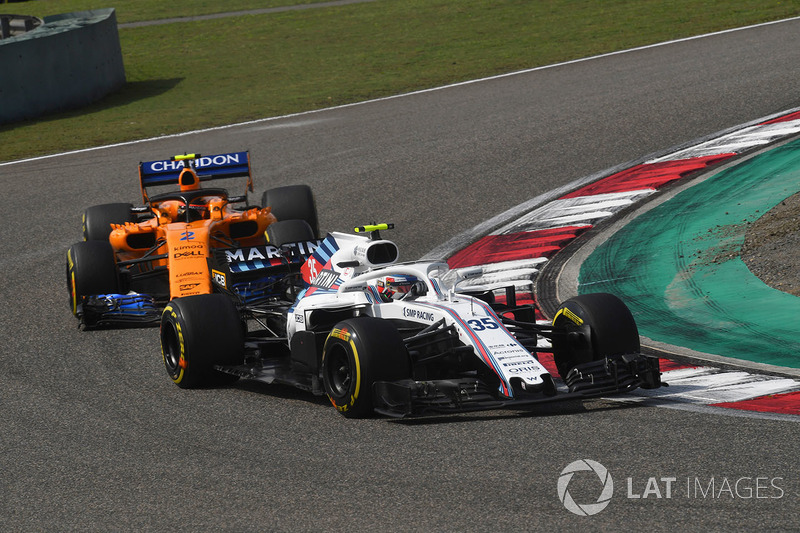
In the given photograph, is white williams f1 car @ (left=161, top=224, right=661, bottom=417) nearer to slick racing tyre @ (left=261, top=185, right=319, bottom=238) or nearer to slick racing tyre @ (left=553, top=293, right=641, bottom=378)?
slick racing tyre @ (left=553, top=293, right=641, bottom=378)

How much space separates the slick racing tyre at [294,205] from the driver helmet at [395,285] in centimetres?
455

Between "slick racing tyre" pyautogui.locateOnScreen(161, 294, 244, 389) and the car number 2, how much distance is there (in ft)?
6.52

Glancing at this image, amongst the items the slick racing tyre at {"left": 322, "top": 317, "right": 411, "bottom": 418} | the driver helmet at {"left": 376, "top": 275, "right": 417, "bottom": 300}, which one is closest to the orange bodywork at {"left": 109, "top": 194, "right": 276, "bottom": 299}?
the driver helmet at {"left": 376, "top": 275, "right": 417, "bottom": 300}

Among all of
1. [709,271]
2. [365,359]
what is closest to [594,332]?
[365,359]

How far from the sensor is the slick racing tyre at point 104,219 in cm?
1209

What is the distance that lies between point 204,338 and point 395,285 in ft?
4.92

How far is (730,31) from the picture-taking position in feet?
77.4

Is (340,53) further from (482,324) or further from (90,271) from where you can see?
(482,324)

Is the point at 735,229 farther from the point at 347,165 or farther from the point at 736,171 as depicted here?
the point at 347,165

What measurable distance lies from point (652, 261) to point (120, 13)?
108 ft

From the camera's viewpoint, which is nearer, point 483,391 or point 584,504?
point 584,504

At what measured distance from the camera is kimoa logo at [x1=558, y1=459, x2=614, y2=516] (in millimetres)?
5250

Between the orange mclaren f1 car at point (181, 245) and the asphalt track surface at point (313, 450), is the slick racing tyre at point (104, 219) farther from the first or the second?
the asphalt track surface at point (313, 450)

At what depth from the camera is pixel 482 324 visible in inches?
285
